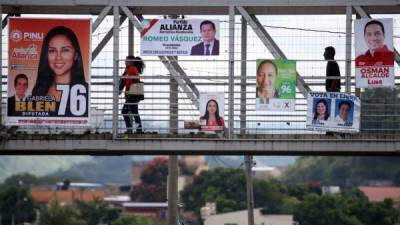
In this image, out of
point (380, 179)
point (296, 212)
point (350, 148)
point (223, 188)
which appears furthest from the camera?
point (223, 188)

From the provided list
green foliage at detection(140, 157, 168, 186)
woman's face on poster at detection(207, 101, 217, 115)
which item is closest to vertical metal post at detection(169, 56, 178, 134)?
woman's face on poster at detection(207, 101, 217, 115)

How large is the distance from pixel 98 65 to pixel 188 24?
2.49m

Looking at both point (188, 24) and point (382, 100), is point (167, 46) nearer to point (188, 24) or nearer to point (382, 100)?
point (188, 24)

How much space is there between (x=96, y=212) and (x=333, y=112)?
6975 cm

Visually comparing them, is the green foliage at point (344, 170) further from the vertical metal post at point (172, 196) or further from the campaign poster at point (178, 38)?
Answer: the campaign poster at point (178, 38)

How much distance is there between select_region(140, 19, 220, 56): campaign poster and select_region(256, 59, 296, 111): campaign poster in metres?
1.27

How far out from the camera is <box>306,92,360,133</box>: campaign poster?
29.3m

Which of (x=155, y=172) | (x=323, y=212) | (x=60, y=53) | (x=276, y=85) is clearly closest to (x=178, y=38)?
(x=276, y=85)

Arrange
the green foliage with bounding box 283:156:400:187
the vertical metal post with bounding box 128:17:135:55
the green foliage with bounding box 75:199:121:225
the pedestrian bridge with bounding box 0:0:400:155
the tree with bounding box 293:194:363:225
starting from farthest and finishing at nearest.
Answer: the green foliage with bounding box 75:199:121:225 → the green foliage with bounding box 283:156:400:187 → the tree with bounding box 293:194:363:225 → the vertical metal post with bounding box 128:17:135:55 → the pedestrian bridge with bounding box 0:0:400:155

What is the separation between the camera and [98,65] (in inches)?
1200

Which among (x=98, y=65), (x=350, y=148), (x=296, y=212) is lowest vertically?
(x=296, y=212)

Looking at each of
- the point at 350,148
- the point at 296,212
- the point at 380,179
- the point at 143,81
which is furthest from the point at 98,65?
the point at 380,179

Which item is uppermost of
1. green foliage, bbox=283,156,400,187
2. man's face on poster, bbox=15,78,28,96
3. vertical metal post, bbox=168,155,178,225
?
man's face on poster, bbox=15,78,28,96

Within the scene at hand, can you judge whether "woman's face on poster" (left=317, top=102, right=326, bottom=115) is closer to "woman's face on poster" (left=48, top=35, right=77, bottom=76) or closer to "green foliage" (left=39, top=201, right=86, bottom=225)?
"woman's face on poster" (left=48, top=35, right=77, bottom=76)
